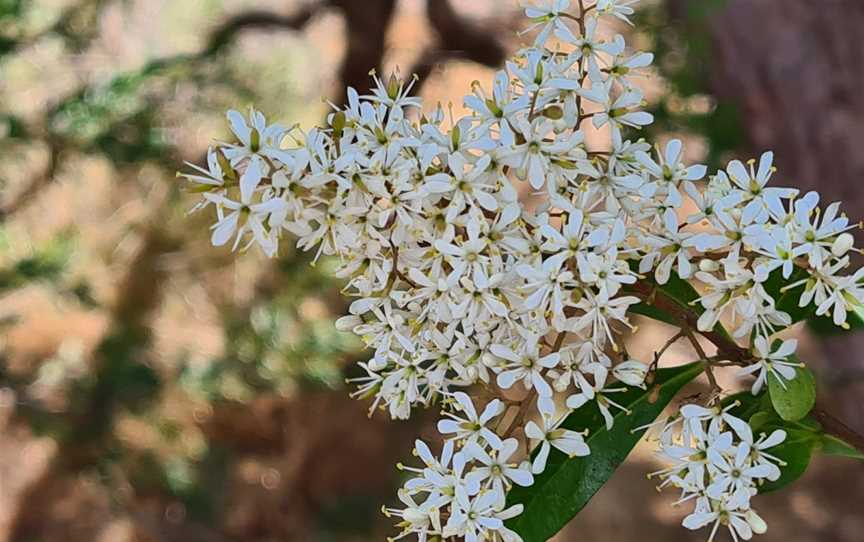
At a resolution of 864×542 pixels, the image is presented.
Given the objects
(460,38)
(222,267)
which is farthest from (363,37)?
(222,267)

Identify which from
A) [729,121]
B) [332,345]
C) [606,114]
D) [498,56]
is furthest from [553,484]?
[498,56]

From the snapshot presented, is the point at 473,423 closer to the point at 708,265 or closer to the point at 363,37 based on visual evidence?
the point at 708,265

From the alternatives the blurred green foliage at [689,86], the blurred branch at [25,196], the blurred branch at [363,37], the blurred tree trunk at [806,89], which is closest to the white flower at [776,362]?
the blurred green foliage at [689,86]

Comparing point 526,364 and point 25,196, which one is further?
point 25,196

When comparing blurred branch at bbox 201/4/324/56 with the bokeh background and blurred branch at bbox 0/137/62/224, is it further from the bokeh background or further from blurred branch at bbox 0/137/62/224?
blurred branch at bbox 0/137/62/224

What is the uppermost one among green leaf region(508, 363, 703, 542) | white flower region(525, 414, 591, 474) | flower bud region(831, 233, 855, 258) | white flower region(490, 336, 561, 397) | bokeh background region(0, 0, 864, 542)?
flower bud region(831, 233, 855, 258)

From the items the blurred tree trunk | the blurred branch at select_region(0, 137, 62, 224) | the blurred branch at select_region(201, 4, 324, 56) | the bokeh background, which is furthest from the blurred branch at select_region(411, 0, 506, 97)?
the blurred branch at select_region(0, 137, 62, 224)
